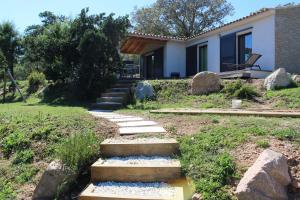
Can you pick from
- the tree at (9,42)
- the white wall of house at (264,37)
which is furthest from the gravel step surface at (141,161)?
the tree at (9,42)

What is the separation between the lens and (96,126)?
7.39m

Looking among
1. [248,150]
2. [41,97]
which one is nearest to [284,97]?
[248,150]

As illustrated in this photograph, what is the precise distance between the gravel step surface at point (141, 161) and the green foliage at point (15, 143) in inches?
75.1

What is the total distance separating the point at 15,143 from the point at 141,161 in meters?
2.71

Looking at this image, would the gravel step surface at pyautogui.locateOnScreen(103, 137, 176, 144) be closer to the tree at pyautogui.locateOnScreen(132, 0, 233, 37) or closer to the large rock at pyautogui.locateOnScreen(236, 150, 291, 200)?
the large rock at pyautogui.locateOnScreen(236, 150, 291, 200)

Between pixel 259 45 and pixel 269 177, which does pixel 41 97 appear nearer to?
pixel 259 45

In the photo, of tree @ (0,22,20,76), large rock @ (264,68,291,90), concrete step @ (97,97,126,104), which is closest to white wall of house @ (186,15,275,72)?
large rock @ (264,68,291,90)

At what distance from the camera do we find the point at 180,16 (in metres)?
36.7

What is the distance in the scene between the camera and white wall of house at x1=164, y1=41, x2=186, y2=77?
22.0m

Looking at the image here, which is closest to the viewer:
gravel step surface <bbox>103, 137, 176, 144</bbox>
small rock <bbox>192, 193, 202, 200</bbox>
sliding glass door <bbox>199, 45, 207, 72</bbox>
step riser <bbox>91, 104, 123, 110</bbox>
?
small rock <bbox>192, 193, 202, 200</bbox>

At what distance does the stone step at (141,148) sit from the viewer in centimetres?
598

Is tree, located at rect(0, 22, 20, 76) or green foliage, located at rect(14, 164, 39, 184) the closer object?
green foliage, located at rect(14, 164, 39, 184)

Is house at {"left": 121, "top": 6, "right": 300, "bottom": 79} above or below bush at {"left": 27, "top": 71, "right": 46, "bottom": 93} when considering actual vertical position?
above

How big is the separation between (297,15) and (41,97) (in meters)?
12.8
